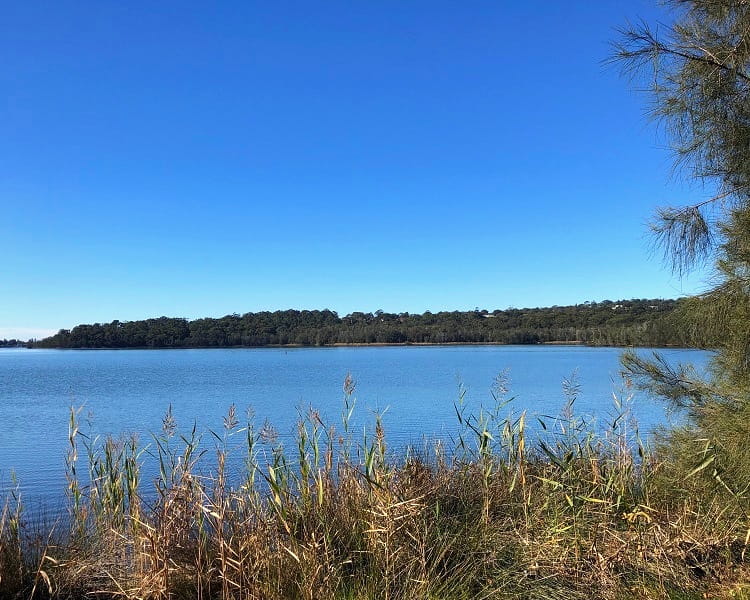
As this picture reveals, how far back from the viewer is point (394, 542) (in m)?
4.08

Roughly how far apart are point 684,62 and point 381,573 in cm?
469

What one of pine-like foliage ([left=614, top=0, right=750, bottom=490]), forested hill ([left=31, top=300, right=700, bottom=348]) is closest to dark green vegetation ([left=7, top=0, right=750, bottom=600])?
pine-like foliage ([left=614, top=0, right=750, bottom=490])

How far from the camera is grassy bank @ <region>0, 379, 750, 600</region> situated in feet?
12.4

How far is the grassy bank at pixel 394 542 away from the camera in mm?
3770

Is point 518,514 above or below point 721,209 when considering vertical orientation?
below

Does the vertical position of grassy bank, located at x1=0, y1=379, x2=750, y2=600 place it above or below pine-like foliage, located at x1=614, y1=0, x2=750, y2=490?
below

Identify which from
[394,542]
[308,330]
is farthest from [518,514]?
[308,330]

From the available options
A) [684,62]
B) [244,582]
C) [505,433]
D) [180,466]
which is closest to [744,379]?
[505,433]

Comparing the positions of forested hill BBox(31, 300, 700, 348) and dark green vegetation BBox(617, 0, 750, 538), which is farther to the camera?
forested hill BBox(31, 300, 700, 348)

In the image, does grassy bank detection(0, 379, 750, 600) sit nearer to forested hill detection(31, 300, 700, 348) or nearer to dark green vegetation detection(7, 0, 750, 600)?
dark green vegetation detection(7, 0, 750, 600)

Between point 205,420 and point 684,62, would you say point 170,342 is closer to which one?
point 205,420

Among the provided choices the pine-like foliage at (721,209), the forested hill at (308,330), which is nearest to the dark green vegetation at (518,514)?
the pine-like foliage at (721,209)

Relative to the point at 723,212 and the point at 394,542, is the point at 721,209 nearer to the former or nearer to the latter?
the point at 723,212

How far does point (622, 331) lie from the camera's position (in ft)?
21.1
